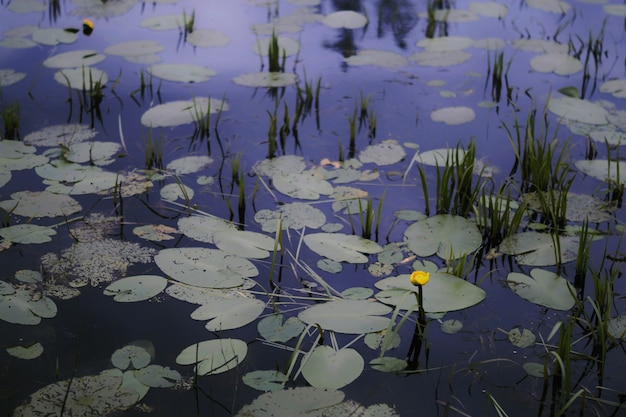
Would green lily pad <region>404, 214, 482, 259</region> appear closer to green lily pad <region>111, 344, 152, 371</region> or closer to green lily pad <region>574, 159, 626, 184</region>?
green lily pad <region>574, 159, 626, 184</region>

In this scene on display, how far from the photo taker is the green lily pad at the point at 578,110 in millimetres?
3111

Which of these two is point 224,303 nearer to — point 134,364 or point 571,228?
point 134,364

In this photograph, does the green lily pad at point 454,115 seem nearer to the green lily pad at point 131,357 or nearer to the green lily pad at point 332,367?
the green lily pad at point 332,367

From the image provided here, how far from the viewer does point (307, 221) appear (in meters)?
2.41

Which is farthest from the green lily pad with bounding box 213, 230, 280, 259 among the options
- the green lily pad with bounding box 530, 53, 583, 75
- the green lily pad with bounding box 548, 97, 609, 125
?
the green lily pad with bounding box 530, 53, 583, 75

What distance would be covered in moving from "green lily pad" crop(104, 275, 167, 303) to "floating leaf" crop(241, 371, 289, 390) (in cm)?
44

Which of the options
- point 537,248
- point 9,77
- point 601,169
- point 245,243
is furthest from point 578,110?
point 9,77

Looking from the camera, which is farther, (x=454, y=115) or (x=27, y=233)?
(x=454, y=115)

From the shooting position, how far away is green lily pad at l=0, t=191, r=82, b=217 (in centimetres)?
239

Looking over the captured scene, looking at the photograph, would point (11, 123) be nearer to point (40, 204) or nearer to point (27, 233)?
point (40, 204)

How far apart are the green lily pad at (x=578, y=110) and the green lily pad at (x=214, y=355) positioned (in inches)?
77.0

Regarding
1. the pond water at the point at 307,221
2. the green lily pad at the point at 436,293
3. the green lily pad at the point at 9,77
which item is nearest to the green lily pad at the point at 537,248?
the pond water at the point at 307,221

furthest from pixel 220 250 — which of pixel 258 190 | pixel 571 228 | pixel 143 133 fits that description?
pixel 571 228

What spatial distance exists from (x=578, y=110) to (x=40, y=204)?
7.60 ft
